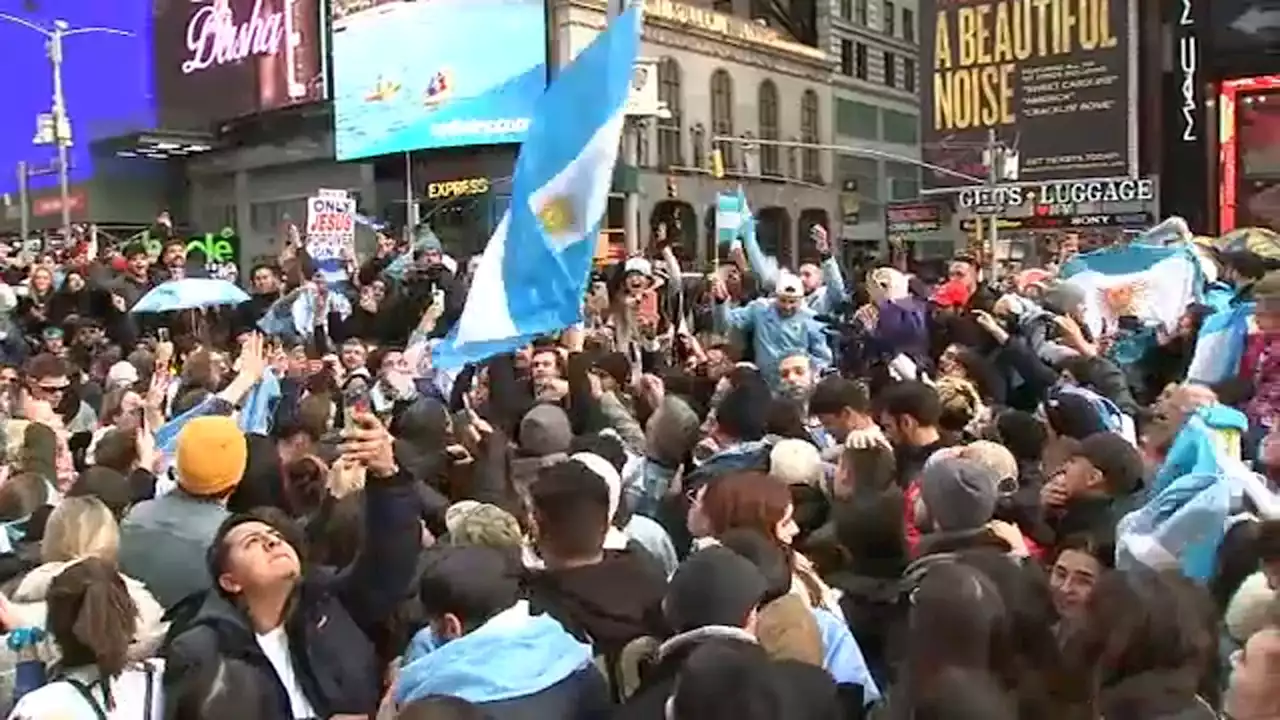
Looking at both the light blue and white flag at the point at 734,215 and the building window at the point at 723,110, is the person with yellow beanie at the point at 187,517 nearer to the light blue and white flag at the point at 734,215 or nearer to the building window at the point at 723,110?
the light blue and white flag at the point at 734,215

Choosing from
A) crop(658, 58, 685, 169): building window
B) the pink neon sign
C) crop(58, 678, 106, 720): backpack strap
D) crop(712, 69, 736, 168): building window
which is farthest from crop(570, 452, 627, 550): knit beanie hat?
crop(712, 69, 736, 168): building window

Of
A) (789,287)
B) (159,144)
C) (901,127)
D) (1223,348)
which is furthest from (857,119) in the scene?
(1223,348)

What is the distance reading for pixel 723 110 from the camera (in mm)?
58375

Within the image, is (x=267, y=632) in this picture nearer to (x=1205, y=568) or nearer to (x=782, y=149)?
(x=1205, y=568)

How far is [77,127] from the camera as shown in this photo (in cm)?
5225

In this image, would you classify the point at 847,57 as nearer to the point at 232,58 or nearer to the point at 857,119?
the point at 857,119

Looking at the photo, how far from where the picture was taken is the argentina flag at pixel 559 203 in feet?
21.7

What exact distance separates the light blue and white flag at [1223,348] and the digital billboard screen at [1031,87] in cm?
2990

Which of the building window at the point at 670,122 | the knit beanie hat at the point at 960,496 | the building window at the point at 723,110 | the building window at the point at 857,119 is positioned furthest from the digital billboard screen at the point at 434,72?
the knit beanie hat at the point at 960,496

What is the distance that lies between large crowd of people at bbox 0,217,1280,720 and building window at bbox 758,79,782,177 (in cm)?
5321

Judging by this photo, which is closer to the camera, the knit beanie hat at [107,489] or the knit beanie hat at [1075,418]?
the knit beanie hat at [107,489]

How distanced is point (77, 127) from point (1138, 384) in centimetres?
Result: 4850

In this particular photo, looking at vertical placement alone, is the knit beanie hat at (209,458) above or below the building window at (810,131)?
below

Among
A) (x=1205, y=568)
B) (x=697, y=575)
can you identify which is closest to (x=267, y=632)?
(x=697, y=575)
